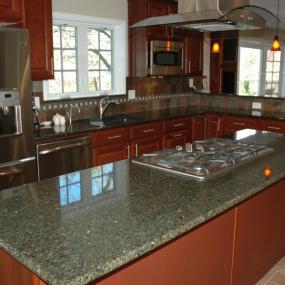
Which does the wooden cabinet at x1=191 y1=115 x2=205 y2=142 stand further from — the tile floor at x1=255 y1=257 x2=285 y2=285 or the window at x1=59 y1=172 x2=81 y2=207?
the window at x1=59 y1=172 x2=81 y2=207

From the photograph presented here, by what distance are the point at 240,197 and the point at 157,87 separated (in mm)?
3795

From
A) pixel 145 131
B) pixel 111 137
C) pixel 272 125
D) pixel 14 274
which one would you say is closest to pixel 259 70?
pixel 272 125

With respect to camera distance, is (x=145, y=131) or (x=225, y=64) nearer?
(x=145, y=131)

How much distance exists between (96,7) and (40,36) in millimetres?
1069

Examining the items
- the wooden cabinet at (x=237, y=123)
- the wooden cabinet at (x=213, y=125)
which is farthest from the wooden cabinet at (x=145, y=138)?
the wooden cabinet at (x=237, y=123)

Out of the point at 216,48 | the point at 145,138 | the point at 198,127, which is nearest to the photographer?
the point at 145,138

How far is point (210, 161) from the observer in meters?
2.28

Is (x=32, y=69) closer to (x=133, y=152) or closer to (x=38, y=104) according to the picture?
(x=38, y=104)

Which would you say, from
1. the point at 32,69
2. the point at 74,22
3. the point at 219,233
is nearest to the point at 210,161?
the point at 219,233

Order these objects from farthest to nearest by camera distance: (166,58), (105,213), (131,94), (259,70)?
(259,70)
(131,94)
(166,58)
(105,213)

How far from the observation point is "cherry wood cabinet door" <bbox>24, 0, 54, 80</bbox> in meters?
3.50

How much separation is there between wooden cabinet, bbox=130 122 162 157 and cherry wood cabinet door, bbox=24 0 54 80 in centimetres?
121

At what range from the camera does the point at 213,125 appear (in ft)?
17.5

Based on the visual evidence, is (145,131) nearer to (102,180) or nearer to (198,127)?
(198,127)
